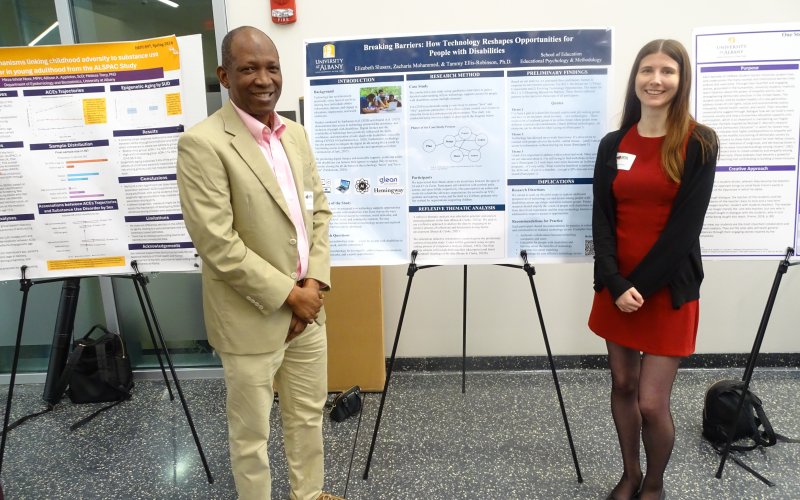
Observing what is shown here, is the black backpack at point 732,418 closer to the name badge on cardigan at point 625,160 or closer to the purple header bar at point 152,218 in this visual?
the name badge on cardigan at point 625,160

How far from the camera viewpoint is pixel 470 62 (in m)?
1.80

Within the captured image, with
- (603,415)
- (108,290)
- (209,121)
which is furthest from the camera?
(108,290)

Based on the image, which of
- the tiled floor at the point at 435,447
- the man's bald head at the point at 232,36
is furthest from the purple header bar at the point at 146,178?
the tiled floor at the point at 435,447

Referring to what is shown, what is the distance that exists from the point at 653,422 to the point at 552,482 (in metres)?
0.53

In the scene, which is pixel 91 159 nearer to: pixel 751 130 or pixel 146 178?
pixel 146 178

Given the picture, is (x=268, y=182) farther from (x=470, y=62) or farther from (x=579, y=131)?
(x=579, y=131)

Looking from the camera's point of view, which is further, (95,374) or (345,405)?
(95,374)

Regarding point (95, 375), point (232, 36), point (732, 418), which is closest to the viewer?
point (232, 36)

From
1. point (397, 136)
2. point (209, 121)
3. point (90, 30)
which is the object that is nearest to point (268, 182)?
point (209, 121)

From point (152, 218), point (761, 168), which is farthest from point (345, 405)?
point (761, 168)

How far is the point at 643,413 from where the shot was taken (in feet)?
5.42

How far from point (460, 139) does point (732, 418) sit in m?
1.73

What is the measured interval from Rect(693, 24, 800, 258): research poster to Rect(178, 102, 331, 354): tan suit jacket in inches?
63.0

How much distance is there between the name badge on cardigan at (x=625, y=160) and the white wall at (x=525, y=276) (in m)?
1.11
